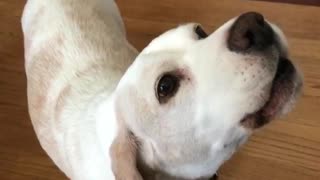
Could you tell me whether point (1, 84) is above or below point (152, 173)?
below

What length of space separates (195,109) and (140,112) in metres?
0.12

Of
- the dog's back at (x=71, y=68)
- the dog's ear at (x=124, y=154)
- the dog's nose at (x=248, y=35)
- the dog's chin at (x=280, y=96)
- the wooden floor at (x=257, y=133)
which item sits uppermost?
the dog's nose at (x=248, y=35)

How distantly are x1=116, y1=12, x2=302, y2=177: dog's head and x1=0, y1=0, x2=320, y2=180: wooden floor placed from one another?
2.26ft

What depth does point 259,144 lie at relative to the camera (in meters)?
1.87

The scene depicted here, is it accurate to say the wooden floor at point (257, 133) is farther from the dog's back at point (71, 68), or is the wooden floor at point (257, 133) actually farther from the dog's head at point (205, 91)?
the dog's head at point (205, 91)


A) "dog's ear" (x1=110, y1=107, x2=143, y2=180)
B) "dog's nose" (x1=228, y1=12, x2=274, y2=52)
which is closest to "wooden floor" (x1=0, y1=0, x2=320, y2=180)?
"dog's ear" (x1=110, y1=107, x2=143, y2=180)

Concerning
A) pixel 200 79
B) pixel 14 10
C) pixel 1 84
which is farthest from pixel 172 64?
pixel 14 10

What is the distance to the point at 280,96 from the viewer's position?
1.09 metres

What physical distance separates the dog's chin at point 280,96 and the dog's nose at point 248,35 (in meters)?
0.07

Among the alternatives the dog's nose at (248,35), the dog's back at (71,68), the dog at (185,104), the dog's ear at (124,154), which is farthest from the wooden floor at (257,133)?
the dog's nose at (248,35)

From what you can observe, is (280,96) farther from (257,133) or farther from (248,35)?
(257,133)

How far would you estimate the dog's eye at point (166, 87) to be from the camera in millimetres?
1093

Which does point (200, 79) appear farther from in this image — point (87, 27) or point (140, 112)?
point (87, 27)

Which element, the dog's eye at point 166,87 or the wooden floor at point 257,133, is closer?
the dog's eye at point 166,87
